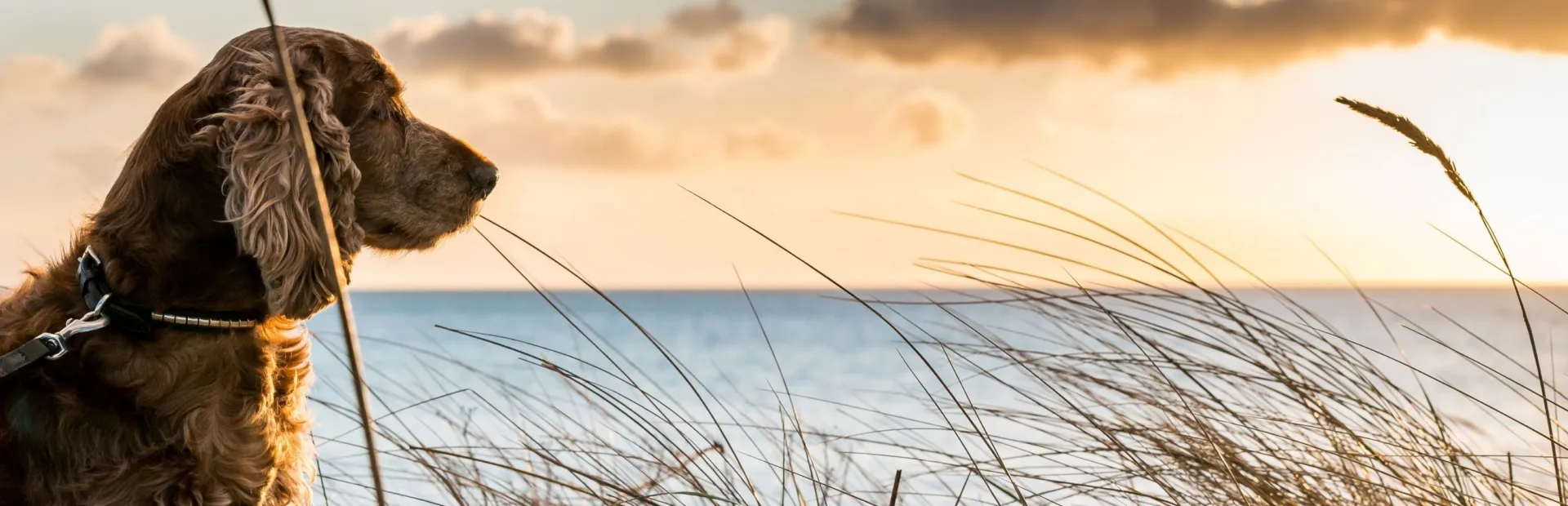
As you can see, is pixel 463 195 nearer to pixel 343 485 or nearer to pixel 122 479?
pixel 122 479

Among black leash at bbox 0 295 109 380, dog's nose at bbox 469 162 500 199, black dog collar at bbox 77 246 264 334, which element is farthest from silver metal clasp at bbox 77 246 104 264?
dog's nose at bbox 469 162 500 199

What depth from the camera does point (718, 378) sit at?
798 inches

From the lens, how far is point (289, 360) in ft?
7.86

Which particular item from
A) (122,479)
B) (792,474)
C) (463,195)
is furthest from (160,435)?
(792,474)

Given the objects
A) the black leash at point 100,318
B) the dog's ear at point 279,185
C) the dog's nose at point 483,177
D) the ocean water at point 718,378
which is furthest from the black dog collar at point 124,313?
the dog's nose at point 483,177

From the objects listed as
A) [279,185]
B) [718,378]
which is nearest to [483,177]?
[279,185]

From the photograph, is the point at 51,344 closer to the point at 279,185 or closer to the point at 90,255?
the point at 90,255

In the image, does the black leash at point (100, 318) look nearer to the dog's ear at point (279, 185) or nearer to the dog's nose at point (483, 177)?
the dog's ear at point (279, 185)

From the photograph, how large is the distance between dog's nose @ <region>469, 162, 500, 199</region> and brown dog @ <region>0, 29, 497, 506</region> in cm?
26

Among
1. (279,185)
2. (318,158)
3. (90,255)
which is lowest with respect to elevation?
(90,255)

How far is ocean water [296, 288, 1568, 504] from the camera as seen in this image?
2.46 meters

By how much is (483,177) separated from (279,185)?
52 cm

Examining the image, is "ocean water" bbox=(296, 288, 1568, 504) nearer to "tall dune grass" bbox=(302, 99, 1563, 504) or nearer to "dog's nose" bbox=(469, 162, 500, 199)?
"tall dune grass" bbox=(302, 99, 1563, 504)

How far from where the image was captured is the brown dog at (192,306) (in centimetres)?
204
